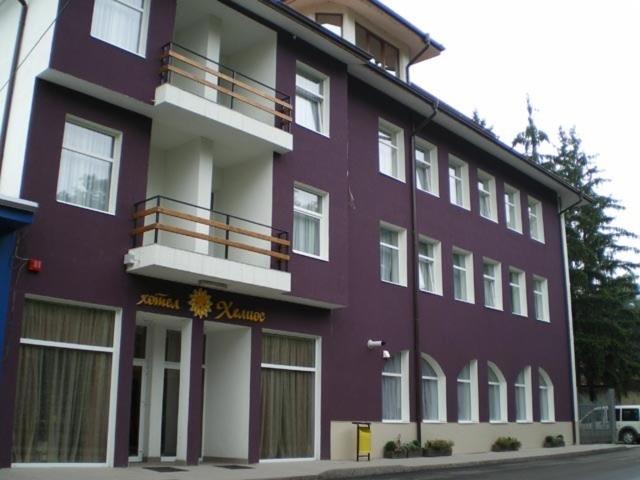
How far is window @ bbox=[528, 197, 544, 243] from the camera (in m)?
29.8

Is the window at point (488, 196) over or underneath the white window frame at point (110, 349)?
over

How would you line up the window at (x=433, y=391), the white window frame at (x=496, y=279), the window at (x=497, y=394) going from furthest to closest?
the white window frame at (x=496, y=279)
the window at (x=497, y=394)
the window at (x=433, y=391)

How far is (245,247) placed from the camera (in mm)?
15781

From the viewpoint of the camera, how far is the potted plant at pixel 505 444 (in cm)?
2359

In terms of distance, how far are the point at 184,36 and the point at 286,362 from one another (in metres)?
7.87

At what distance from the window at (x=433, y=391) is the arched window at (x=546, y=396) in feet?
23.4

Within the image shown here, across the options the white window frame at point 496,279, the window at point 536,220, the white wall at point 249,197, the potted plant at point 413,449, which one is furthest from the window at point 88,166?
the window at point 536,220

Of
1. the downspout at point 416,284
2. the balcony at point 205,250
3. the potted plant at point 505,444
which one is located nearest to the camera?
the balcony at point 205,250

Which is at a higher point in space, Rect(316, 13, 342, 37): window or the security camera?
Rect(316, 13, 342, 37): window

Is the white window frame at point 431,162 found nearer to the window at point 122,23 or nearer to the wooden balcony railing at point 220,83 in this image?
the wooden balcony railing at point 220,83

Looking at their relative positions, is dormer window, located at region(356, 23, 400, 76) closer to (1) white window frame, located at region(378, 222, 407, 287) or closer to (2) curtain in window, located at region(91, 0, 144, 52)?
(1) white window frame, located at region(378, 222, 407, 287)

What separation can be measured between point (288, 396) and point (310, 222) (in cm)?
416

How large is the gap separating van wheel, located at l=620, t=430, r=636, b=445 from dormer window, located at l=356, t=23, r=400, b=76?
20.2 m

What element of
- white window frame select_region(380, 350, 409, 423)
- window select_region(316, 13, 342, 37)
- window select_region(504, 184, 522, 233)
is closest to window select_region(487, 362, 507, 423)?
white window frame select_region(380, 350, 409, 423)
